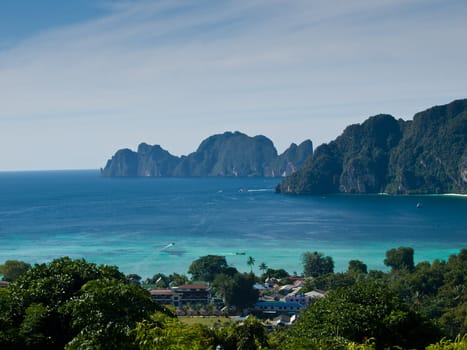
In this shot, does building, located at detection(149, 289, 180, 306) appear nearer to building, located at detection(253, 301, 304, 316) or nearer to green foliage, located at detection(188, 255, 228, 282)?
green foliage, located at detection(188, 255, 228, 282)

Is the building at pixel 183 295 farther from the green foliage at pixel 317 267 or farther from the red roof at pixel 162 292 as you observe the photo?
the green foliage at pixel 317 267

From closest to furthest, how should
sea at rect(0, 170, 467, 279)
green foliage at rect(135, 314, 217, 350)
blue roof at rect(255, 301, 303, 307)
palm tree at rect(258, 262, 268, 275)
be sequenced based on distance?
green foliage at rect(135, 314, 217, 350) → blue roof at rect(255, 301, 303, 307) → palm tree at rect(258, 262, 268, 275) → sea at rect(0, 170, 467, 279)

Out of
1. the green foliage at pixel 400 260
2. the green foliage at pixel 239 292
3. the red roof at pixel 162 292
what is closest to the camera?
the green foliage at pixel 239 292

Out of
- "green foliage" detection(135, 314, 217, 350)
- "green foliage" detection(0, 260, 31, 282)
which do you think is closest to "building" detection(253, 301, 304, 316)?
"green foliage" detection(0, 260, 31, 282)

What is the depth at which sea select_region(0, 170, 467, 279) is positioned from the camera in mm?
47031

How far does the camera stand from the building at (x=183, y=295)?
1328 inches

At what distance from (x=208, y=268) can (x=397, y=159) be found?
9851 centimetres

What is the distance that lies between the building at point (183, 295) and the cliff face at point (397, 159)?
91.8 metres

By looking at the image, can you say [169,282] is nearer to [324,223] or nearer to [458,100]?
[324,223]

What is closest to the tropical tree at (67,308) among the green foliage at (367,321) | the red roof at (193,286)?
the green foliage at (367,321)

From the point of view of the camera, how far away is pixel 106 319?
8852mm

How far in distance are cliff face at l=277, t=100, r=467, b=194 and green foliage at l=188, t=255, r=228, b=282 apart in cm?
8724

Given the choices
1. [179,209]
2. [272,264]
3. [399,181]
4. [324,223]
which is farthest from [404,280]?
[399,181]

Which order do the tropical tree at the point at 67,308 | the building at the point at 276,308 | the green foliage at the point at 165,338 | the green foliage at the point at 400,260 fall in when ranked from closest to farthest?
the green foliage at the point at 165,338, the tropical tree at the point at 67,308, the building at the point at 276,308, the green foliage at the point at 400,260
